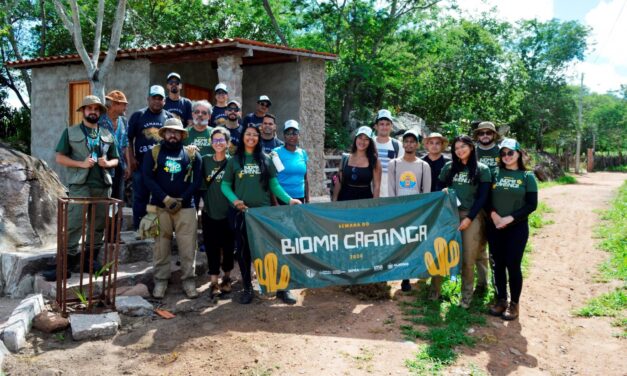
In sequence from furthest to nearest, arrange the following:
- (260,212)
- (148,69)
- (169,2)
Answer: (169,2) → (148,69) → (260,212)

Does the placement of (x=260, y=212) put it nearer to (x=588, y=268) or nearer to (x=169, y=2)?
(x=588, y=268)

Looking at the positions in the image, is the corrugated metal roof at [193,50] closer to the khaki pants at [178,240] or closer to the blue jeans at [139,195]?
the blue jeans at [139,195]

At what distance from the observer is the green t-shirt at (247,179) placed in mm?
5391

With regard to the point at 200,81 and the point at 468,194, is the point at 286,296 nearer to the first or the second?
the point at 468,194

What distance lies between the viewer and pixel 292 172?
576 centimetres

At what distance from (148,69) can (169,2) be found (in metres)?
8.43

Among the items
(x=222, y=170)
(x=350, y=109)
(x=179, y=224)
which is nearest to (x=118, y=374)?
(x=179, y=224)

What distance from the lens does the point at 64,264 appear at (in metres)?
4.79

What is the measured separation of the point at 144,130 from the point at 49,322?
2.38 meters

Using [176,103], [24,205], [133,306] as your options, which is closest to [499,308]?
[133,306]

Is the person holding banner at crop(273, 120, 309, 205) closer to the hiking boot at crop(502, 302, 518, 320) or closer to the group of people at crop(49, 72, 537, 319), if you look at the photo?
the group of people at crop(49, 72, 537, 319)

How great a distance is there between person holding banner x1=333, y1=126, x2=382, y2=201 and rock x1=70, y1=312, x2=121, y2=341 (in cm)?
266

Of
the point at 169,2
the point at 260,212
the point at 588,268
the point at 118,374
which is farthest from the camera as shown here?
the point at 169,2

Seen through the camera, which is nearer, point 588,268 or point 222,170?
point 222,170
